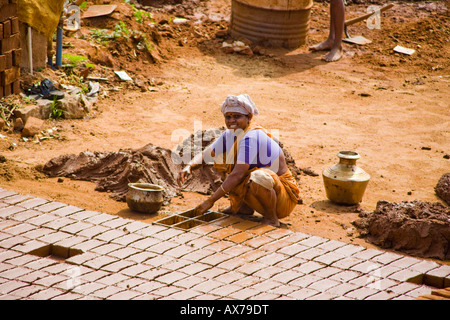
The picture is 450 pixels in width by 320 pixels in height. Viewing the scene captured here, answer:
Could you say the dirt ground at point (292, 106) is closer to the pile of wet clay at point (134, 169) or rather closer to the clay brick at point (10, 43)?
the pile of wet clay at point (134, 169)

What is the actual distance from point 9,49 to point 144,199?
3915 mm

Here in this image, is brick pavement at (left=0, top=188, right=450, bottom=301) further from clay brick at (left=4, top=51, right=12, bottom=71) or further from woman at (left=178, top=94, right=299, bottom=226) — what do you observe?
clay brick at (left=4, top=51, right=12, bottom=71)

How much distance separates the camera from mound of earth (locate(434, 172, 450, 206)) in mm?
7203

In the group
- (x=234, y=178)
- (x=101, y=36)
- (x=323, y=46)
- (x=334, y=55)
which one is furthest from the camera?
(x=323, y=46)

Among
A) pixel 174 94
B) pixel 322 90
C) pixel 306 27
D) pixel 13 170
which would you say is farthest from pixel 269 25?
pixel 13 170

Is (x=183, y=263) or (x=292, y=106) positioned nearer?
(x=183, y=263)

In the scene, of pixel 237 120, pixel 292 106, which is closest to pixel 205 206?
pixel 237 120

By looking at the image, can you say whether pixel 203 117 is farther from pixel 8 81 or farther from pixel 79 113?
pixel 8 81

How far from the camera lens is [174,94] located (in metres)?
10.9

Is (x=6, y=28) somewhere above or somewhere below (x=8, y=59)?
above

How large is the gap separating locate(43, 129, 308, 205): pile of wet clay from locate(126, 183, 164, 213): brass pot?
0.55 meters

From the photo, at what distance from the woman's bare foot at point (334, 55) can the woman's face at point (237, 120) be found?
809 cm

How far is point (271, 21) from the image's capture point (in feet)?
44.8

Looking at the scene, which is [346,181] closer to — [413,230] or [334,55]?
[413,230]
